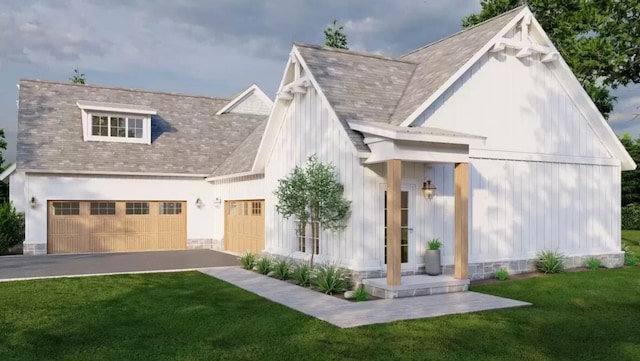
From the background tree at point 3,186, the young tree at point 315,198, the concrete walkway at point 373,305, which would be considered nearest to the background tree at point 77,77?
the background tree at point 3,186

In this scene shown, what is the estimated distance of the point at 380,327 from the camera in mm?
8219

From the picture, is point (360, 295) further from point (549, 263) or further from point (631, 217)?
point (631, 217)

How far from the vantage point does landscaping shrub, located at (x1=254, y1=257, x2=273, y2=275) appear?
14.4m

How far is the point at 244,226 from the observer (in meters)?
19.5

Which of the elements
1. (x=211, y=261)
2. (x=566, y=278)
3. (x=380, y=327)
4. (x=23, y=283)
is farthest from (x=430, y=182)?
(x=23, y=283)

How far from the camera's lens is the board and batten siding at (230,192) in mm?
18275

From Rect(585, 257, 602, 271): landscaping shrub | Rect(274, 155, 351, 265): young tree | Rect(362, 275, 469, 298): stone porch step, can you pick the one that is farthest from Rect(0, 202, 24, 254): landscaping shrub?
Rect(585, 257, 602, 271): landscaping shrub

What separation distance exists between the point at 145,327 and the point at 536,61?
11824 millimetres

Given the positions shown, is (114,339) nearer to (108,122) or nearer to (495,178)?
(495,178)

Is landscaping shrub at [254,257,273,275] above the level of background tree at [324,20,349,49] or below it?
below

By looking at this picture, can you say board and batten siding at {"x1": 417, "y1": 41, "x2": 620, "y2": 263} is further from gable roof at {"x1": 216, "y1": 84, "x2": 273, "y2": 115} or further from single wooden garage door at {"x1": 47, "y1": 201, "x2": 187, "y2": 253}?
Answer: gable roof at {"x1": 216, "y1": 84, "x2": 273, "y2": 115}

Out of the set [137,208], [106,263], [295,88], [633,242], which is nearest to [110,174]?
[137,208]

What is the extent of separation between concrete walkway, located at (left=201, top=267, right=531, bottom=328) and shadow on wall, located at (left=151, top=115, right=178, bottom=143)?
12.9 meters

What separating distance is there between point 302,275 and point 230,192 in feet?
28.7
